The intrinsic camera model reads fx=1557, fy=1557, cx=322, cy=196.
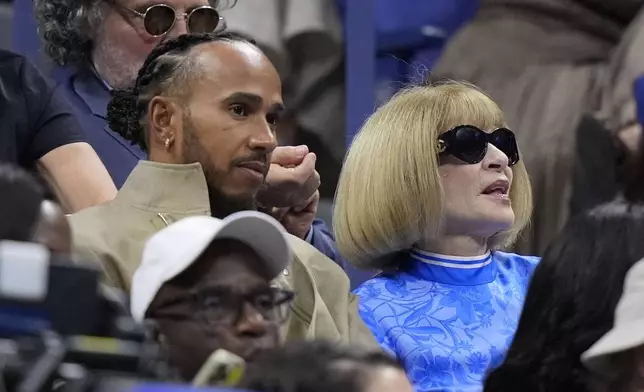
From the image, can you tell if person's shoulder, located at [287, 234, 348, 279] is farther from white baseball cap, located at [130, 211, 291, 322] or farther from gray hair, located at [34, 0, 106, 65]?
gray hair, located at [34, 0, 106, 65]

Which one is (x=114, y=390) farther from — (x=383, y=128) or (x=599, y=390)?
(x=383, y=128)

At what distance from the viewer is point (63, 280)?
1.25 m

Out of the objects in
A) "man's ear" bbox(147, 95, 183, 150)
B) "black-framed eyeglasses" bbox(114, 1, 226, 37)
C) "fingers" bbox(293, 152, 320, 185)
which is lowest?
"fingers" bbox(293, 152, 320, 185)

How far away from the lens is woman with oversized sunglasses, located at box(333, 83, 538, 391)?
225 centimetres

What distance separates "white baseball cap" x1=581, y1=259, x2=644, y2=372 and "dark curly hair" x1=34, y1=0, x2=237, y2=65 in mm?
1165

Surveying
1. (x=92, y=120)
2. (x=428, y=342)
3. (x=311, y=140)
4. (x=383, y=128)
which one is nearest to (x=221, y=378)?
(x=428, y=342)

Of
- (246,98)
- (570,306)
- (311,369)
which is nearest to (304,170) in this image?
(246,98)

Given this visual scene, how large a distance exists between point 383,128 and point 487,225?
0.70ft

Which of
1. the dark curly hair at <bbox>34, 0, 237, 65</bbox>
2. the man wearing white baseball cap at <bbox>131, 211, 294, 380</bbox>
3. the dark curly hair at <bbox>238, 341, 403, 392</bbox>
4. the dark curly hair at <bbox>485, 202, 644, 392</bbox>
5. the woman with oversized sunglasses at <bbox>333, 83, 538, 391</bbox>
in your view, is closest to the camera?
the dark curly hair at <bbox>238, 341, 403, 392</bbox>

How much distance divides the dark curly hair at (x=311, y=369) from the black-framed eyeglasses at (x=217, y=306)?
19 cm

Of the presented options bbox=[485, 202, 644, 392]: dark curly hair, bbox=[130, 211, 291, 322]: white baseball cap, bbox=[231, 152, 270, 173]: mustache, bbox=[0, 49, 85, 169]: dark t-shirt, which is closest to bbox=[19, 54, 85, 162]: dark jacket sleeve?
bbox=[0, 49, 85, 169]: dark t-shirt

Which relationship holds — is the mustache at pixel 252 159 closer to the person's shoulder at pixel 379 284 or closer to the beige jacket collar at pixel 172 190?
the beige jacket collar at pixel 172 190

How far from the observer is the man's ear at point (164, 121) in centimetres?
209

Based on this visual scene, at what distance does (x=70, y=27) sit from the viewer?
2.58m
